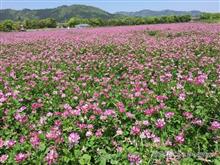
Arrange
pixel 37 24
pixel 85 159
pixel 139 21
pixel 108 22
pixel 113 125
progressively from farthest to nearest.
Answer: pixel 37 24 → pixel 108 22 → pixel 139 21 → pixel 113 125 → pixel 85 159

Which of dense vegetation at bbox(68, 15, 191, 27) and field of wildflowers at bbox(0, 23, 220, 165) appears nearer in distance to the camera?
field of wildflowers at bbox(0, 23, 220, 165)

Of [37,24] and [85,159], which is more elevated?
[85,159]

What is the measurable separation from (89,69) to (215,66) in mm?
3175

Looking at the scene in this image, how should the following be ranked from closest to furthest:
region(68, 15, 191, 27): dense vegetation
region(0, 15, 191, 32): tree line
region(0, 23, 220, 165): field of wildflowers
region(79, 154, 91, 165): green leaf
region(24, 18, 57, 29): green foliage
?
region(79, 154, 91, 165): green leaf → region(0, 23, 220, 165): field of wildflowers → region(0, 15, 191, 32): tree line → region(68, 15, 191, 27): dense vegetation → region(24, 18, 57, 29): green foliage

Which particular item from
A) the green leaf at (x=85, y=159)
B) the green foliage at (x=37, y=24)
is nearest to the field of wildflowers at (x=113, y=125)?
the green leaf at (x=85, y=159)

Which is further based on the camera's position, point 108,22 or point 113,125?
point 108,22

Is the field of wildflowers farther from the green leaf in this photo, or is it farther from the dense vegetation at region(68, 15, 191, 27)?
the dense vegetation at region(68, 15, 191, 27)

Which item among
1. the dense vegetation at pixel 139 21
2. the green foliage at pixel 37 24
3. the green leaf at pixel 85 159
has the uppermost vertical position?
the green leaf at pixel 85 159

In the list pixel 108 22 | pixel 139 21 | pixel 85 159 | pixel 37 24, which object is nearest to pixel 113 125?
pixel 85 159

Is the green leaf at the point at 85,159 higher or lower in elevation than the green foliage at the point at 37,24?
higher

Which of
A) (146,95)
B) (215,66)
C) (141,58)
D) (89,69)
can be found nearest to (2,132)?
(146,95)

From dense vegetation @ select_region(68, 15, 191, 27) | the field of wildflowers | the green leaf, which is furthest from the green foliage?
the green leaf

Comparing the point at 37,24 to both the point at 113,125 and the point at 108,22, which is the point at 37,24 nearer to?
the point at 108,22

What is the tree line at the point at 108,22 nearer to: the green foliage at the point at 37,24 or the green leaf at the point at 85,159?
the green foliage at the point at 37,24
